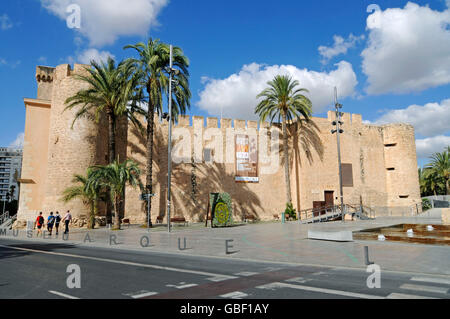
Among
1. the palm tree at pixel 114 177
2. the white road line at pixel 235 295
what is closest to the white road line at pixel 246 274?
the white road line at pixel 235 295

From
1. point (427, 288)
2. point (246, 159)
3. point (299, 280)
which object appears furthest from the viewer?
point (246, 159)

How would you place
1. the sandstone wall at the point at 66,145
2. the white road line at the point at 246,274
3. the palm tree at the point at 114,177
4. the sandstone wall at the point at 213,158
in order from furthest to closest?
the sandstone wall at the point at 213,158, the sandstone wall at the point at 66,145, the palm tree at the point at 114,177, the white road line at the point at 246,274

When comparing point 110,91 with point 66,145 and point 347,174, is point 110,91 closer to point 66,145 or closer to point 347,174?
point 66,145

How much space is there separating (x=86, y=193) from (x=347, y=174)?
2723cm

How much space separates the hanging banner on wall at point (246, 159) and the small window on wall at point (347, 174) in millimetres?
10077

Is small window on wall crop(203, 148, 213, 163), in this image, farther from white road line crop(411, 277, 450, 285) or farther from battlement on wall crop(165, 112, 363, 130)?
white road line crop(411, 277, 450, 285)

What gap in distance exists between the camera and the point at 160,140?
30.7 metres

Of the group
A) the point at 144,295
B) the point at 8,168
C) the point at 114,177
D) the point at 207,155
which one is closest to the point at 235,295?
the point at 144,295

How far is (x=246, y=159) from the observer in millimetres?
33469

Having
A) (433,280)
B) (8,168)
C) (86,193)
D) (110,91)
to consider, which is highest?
(8,168)

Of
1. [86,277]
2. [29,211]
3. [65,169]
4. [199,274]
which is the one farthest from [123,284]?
[29,211]

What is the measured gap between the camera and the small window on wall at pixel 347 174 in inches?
1394

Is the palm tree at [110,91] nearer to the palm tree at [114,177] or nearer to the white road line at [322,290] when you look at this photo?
the palm tree at [114,177]

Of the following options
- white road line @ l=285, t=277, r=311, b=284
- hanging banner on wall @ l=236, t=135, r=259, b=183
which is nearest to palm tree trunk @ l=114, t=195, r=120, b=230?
hanging banner on wall @ l=236, t=135, r=259, b=183
